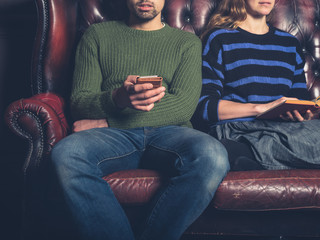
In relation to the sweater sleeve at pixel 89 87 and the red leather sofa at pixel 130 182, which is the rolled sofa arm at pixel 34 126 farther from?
the sweater sleeve at pixel 89 87

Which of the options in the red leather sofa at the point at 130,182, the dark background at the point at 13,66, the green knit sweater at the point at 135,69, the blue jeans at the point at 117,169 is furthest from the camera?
the dark background at the point at 13,66

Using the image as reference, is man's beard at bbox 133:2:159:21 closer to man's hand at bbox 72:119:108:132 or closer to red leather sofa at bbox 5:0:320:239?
red leather sofa at bbox 5:0:320:239

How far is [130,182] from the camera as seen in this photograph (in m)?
1.07

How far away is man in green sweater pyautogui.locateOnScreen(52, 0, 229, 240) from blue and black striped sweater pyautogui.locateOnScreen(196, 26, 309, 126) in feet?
0.26

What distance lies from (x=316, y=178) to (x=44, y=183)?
0.97 metres

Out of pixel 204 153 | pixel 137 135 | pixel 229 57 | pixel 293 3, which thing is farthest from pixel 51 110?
pixel 293 3

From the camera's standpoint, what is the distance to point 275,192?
1026 millimetres

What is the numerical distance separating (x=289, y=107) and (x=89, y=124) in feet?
2.53

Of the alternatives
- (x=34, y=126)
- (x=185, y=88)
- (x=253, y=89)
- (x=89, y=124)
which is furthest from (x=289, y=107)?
(x=34, y=126)

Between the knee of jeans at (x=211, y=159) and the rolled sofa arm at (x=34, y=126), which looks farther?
the rolled sofa arm at (x=34, y=126)

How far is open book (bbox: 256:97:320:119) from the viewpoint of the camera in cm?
109

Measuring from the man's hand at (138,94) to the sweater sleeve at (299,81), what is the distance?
31.5 inches

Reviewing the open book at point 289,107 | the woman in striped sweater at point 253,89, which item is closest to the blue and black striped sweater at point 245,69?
the woman in striped sweater at point 253,89

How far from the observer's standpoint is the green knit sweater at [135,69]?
4.17 feet
